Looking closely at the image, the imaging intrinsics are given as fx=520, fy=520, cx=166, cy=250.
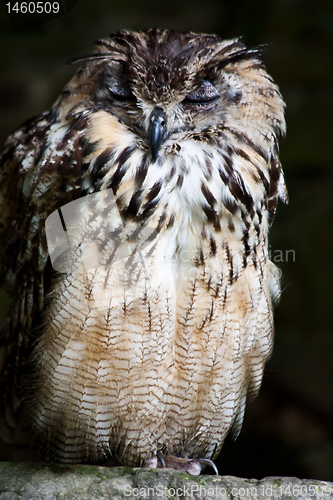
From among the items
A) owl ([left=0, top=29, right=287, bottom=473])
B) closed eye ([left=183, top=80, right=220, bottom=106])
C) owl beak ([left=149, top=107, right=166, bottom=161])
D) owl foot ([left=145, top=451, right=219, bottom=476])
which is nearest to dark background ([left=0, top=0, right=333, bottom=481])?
owl foot ([left=145, top=451, right=219, bottom=476])

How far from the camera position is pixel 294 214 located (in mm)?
3355

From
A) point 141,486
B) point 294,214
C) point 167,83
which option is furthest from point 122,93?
point 294,214

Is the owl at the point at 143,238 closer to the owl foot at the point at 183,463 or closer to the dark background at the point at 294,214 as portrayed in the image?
the owl foot at the point at 183,463

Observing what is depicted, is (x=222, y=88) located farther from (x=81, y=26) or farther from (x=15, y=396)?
(x=81, y=26)

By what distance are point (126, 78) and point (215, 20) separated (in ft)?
7.11

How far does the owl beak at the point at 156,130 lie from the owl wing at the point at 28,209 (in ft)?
0.73

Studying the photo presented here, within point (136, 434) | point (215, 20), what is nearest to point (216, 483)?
point (136, 434)

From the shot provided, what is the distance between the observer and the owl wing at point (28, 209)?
4.97ft

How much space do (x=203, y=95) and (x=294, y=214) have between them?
2020mm

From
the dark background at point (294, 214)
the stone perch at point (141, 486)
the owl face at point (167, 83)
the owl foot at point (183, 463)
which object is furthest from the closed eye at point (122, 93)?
the dark background at point (294, 214)

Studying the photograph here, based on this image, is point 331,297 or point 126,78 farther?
point 331,297

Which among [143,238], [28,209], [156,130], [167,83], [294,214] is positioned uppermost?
[294,214]

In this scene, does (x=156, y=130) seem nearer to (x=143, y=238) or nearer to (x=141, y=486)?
(x=143, y=238)

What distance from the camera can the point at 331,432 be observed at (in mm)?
3186
